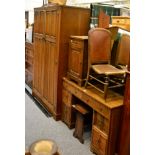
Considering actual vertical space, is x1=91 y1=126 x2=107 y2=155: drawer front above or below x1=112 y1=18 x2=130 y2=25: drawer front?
below

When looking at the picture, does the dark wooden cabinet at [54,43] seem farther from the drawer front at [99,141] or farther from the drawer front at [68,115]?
the drawer front at [99,141]

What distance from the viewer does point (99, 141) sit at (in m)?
2.36

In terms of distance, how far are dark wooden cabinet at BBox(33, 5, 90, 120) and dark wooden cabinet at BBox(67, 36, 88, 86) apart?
184mm

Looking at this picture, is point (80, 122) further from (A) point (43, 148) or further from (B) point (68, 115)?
(A) point (43, 148)

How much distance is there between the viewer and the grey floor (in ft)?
8.34

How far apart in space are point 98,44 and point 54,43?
2.83 ft

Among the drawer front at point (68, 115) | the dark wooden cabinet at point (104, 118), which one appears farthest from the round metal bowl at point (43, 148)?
the drawer front at point (68, 115)

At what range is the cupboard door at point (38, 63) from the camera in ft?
11.9

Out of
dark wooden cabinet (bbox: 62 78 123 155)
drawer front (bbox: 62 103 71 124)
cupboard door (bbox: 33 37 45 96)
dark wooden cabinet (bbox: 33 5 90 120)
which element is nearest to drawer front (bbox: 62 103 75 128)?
drawer front (bbox: 62 103 71 124)

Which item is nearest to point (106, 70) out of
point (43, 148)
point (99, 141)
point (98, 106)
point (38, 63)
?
point (98, 106)

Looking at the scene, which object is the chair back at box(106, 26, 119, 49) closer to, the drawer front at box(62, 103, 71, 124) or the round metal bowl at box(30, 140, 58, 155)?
the drawer front at box(62, 103, 71, 124)

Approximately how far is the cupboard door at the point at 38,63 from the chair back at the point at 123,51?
1485mm
